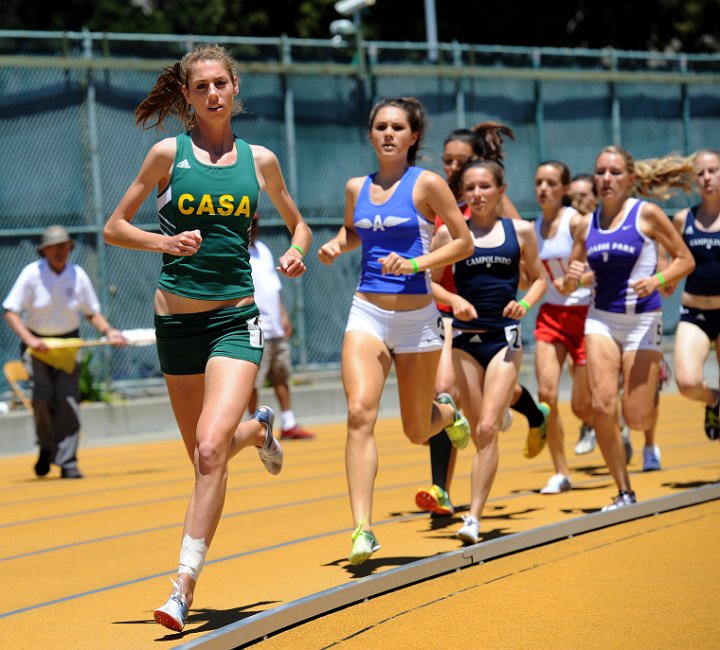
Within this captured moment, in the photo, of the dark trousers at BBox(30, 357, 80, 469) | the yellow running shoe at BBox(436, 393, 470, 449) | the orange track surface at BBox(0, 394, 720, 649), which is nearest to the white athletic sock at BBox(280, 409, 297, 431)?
the orange track surface at BBox(0, 394, 720, 649)

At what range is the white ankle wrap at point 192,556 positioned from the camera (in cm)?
600

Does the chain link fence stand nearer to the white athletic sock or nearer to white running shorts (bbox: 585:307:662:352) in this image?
the white athletic sock

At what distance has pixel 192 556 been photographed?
6.01 meters

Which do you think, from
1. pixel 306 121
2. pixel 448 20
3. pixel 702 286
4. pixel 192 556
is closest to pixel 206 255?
pixel 192 556

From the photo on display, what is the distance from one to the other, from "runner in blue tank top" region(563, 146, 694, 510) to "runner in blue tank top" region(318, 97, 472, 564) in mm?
1693

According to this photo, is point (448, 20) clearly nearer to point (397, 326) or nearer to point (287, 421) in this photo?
point (287, 421)

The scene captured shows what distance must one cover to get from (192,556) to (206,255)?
1.35 m

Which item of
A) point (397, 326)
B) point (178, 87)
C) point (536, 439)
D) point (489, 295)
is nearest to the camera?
point (178, 87)

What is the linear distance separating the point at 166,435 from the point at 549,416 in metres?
7.21

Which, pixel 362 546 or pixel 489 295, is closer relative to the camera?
pixel 362 546

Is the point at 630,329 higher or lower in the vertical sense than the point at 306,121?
lower

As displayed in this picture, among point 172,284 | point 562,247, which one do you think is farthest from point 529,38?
point 172,284

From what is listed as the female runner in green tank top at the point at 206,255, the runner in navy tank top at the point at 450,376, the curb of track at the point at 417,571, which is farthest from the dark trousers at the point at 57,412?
the female runner in green tank top at the point at 206,255

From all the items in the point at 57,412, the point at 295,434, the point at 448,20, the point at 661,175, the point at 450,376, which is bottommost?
the point at 295,434
